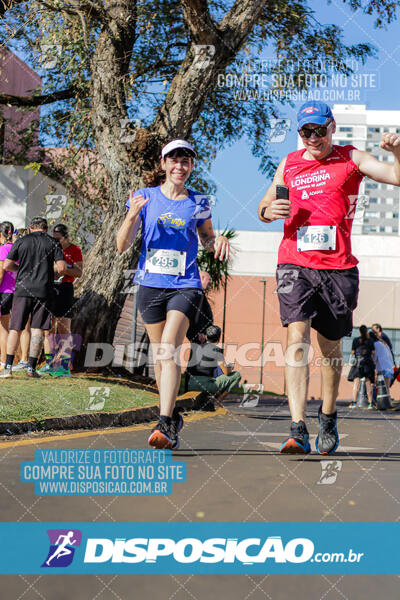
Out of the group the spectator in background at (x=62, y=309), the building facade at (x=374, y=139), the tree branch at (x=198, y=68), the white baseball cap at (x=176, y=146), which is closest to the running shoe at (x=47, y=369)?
the spectator in background at (x=62, y=309)

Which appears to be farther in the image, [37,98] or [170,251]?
[37,98]

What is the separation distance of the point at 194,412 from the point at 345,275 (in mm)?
5237

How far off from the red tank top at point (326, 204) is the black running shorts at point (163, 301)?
0.65 meters

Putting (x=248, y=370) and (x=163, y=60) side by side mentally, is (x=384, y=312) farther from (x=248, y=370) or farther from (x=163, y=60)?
(x=163, y=60)

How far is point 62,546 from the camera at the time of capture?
9.00 feet

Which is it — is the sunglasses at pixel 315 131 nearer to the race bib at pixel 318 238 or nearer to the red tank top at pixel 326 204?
the red tank top at pixel 326 204

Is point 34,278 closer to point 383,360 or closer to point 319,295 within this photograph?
point 319,295

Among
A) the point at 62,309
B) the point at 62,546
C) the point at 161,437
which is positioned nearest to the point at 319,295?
the point at 161,437

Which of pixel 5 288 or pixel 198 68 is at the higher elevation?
pixel 198 68

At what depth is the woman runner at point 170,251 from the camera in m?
5.20

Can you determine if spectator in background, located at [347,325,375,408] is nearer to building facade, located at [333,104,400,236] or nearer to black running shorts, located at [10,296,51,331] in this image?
black running shorts, located at [10,296,51,331]

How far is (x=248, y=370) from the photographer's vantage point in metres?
37.4

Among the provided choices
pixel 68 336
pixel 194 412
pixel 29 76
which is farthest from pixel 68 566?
pixel 29 76

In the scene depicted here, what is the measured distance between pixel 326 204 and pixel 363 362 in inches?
472
